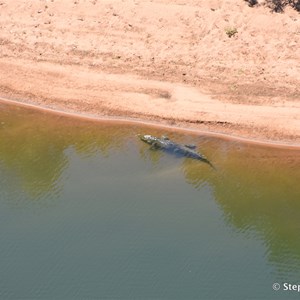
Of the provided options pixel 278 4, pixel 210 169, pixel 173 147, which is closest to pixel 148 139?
pixel 173 147

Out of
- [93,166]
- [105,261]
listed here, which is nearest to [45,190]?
[93,166]

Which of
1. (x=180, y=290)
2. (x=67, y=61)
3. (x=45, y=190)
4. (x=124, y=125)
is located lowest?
(x=180, y=290)

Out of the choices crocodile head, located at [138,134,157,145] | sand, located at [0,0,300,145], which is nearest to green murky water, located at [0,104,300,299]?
crocodile head, located at [138,134,157,145]

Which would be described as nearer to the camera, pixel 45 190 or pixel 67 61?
pixel 45 190

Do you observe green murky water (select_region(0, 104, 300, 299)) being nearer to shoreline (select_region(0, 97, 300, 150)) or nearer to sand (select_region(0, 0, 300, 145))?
shoreline (select_region(0, 97, 300, 150))

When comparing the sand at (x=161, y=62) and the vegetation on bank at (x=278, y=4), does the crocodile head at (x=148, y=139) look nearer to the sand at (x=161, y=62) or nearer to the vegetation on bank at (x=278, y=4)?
the sand at (x=161, y=62)

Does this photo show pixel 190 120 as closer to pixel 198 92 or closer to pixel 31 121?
pixel 198 92
